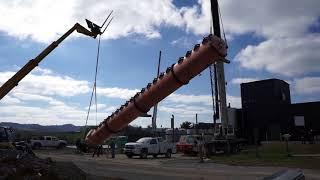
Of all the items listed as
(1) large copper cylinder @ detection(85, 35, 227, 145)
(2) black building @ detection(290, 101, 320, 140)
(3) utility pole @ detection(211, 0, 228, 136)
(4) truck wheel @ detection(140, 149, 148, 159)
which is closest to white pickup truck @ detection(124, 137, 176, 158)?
(4) truck wheel @ detection(140, 149, 148, 159)

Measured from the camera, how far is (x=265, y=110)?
2633 inches

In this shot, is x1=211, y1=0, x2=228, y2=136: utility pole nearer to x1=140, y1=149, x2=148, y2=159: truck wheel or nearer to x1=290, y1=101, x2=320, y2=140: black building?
x1=140, y1=149, x2=148, y2=159: truck wheel

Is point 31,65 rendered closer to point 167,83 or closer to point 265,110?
point 167,83

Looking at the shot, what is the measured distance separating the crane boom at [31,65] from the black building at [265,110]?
143ft

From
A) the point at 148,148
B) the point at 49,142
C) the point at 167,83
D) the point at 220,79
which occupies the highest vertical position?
the point at 220,79

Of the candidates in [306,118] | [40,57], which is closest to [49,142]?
[306,118]

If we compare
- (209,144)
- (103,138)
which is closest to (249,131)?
(209,144)

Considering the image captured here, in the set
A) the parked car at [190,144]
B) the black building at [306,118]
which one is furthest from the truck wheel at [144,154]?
the black building at [306,118]

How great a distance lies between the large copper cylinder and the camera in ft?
86.8

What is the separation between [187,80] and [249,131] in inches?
1643

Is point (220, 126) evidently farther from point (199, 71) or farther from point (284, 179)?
point (284, 179)

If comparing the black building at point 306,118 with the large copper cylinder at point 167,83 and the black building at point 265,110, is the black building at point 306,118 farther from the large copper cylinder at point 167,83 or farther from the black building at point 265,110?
the large copper cylinder at point 167,83

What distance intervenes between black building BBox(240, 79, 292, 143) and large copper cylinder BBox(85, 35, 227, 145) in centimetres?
3397

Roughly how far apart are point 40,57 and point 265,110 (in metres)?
46.8
